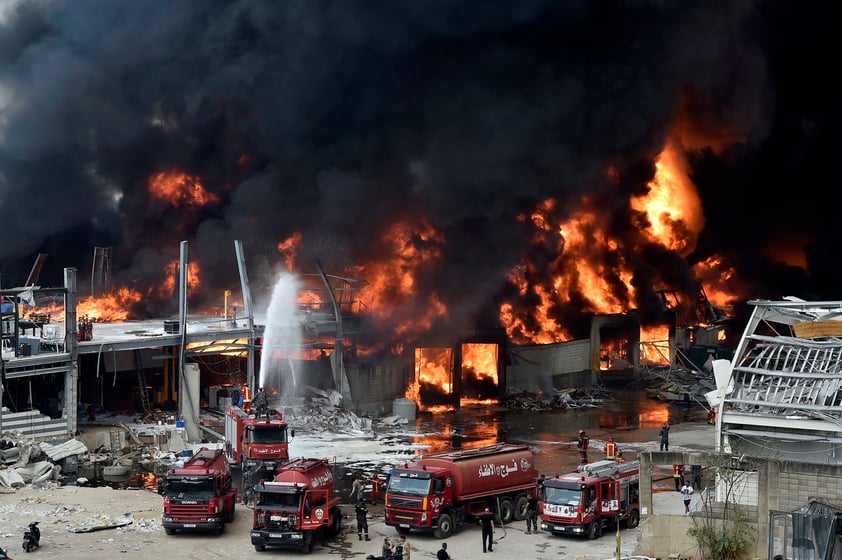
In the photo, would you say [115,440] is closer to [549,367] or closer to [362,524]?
[362,524]

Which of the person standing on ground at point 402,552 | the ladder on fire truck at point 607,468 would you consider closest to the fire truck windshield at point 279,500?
the person standing on ground at point 402,552

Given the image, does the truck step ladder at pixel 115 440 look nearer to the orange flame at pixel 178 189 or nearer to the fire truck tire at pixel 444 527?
the fire truck tire at pixel 444 527

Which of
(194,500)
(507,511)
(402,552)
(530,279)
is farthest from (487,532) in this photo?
(530,279)

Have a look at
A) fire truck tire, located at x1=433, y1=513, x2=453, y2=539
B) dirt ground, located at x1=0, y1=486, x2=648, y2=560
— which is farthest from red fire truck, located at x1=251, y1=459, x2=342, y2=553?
fire truck tire, located at x1=433, y1=513, x2=453, y2=539

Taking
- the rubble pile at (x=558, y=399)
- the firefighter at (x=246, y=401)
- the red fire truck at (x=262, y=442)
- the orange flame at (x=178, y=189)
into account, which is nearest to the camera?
the red fire truck at (x=262, y=442)

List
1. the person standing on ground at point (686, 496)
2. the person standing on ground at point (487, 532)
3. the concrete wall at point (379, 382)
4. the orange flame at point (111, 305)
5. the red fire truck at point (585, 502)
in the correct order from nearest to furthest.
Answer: the person standing on ground at point (487, 532), the red fire truck at point (585, 502), the person standing on ground at point (686, 496), the concrete wall at point (379, 382), the orange flame at point (111, 305)

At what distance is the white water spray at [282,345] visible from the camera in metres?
42.9

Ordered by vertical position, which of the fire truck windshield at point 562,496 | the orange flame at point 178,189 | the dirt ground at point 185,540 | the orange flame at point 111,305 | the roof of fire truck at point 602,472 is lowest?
the dirt ground at point 185,540

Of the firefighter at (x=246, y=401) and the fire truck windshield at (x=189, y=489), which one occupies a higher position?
the firefighter at (x=246, y=401)

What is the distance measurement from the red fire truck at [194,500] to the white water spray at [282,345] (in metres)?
16.9

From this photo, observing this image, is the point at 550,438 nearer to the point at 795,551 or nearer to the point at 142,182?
the point at 795,551

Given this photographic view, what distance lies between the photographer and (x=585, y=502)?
24781 mm

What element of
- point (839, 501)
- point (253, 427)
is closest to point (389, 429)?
point (253, 427)

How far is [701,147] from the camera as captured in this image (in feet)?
246
